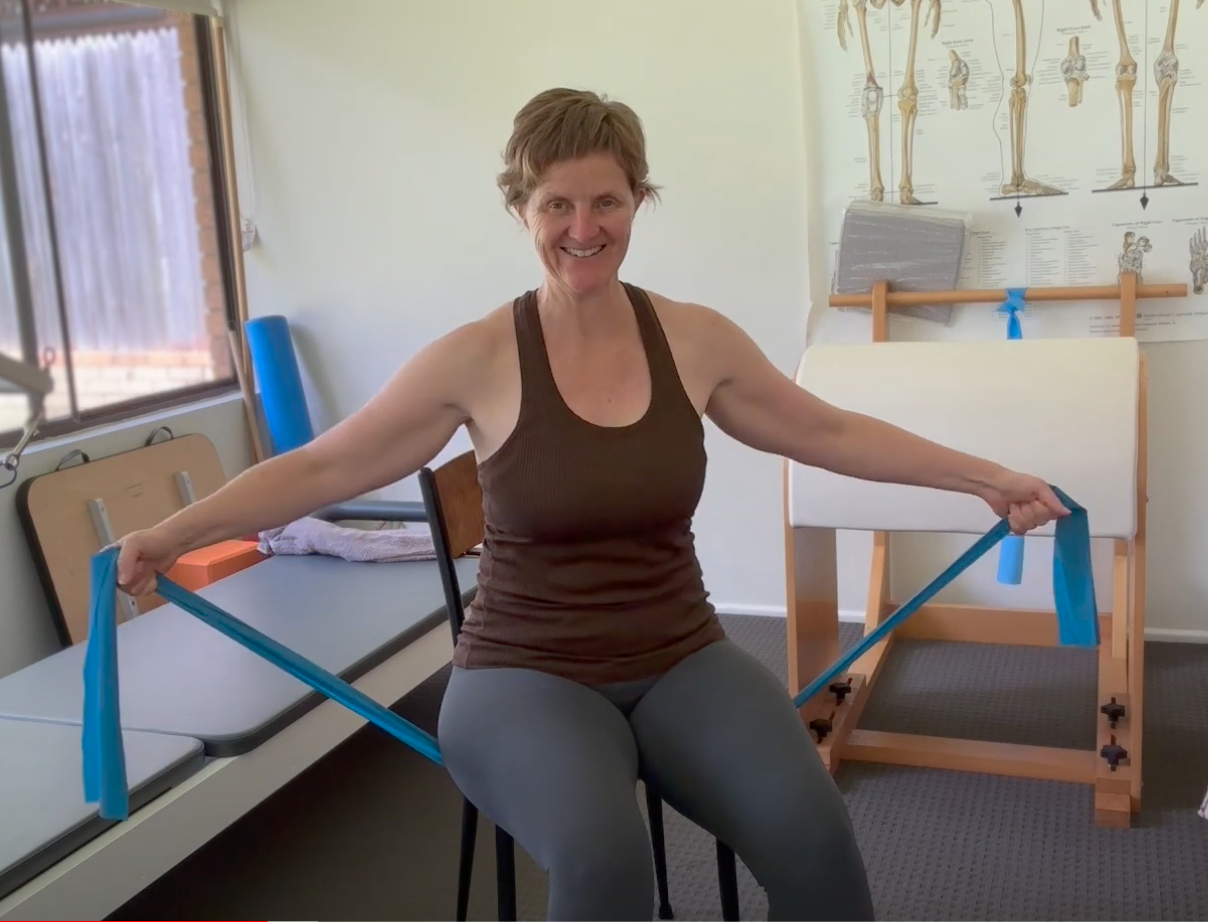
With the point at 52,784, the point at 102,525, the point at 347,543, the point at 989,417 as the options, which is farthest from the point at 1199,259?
the point at 102,525

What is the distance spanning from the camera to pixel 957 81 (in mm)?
2984

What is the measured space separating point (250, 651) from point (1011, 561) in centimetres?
178

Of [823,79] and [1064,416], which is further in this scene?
[823,79]

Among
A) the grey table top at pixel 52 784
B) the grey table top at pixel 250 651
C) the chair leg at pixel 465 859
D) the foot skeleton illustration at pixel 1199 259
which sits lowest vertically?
the chair leg at pixel 465 859

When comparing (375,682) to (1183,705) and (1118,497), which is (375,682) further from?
(1183,705)

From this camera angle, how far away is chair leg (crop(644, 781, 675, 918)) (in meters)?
1.74

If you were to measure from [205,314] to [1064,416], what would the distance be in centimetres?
268

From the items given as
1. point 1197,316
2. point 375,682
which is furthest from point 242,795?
point 1197,316

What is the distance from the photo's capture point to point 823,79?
10.1ft

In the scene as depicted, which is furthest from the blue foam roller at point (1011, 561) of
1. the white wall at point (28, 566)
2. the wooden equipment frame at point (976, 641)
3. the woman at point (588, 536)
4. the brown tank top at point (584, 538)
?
the white wall at point (28, 566)

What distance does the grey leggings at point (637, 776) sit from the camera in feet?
4.16

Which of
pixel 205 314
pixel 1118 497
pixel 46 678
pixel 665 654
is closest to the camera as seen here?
pixel 665 654

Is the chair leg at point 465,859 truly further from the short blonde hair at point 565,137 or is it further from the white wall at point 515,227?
the white wall at point 515,227

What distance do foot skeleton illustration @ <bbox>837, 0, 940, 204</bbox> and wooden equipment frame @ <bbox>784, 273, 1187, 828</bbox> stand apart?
284 mm
